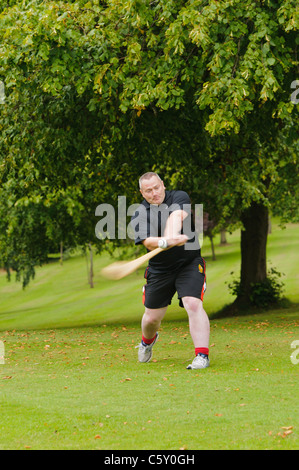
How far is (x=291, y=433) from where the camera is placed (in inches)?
204

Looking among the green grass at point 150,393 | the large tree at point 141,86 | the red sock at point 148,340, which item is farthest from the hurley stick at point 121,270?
the large tree at point 141,86

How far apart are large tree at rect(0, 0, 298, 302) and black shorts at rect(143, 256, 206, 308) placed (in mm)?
3197

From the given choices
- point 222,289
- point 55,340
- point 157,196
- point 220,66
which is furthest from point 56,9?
point 222,289

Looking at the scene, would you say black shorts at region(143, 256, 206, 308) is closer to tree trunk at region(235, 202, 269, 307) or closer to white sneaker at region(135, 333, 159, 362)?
white sneaker at region(135, 333, 159, 362)

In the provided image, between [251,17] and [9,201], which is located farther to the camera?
[9,201]

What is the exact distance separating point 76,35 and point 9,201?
26.0 feet

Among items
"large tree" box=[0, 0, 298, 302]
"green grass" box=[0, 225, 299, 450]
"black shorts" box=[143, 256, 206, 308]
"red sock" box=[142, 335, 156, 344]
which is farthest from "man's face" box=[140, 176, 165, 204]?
"large tree" box=[0, 0, 298, 302]

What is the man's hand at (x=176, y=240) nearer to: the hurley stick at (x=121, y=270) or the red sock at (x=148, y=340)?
the hurley stick at (x=121, y=270)

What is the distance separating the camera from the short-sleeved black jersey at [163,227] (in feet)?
26.3

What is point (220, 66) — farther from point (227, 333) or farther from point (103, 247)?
point (103, 247)

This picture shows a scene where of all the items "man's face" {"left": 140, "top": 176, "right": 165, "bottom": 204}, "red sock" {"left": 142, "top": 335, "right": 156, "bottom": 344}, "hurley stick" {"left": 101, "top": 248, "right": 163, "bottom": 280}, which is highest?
"man's face" {"left": 140, "top": 176, "right": 165, "bottom": 204}

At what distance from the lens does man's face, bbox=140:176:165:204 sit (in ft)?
Result: 26.1

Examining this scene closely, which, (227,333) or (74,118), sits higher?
(74,118)

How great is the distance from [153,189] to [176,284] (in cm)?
122
